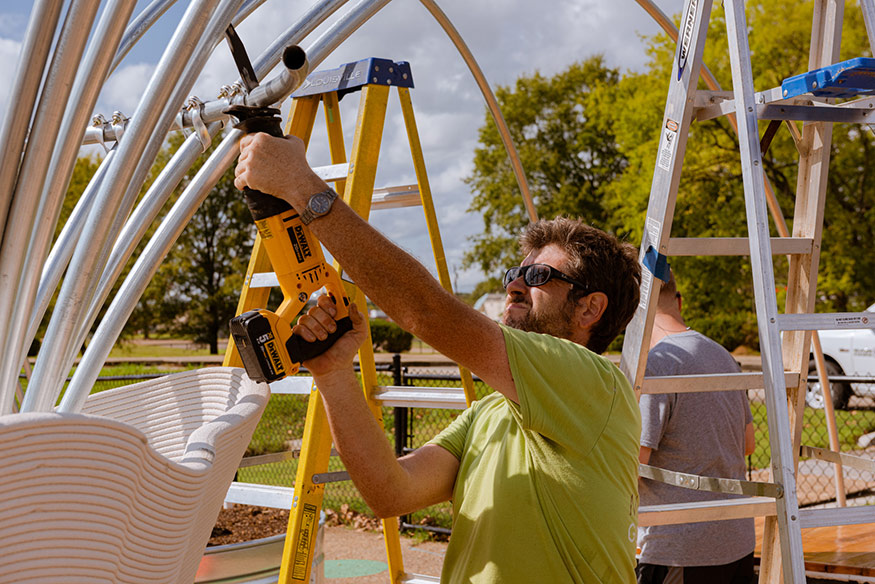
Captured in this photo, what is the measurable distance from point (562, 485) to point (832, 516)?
2.61 feet

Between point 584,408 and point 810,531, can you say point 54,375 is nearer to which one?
point 584,408

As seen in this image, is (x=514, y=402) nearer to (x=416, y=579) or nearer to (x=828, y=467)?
(x=416, y=579)

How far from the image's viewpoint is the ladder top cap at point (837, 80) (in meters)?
2.12

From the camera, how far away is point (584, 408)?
170 centimetres

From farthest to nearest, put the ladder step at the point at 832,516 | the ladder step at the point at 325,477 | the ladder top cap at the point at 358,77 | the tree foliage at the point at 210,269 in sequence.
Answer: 1. the tree foliage at the point at 210,269
2. the ladder top cap at the point at 358,77
3. the ladder step at the point at 325,477
4. the ladder step at the point at 832,516

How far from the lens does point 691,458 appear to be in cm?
310

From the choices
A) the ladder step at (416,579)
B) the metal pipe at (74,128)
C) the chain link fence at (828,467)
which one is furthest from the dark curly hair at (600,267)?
the chain link fence at (828,467)

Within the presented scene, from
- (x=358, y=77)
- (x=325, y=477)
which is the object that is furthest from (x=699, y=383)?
(x=358, y=77)

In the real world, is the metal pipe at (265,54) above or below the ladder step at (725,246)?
above

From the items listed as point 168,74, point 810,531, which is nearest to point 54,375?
point 168,74

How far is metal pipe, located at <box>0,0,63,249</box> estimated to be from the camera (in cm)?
108

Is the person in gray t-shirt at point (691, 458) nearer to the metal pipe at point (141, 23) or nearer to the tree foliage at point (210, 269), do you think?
the metal pipe at point (141, 23)

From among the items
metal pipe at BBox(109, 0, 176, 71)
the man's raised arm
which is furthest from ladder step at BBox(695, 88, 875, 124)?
metal pipe at BBox(109, 0, 176, 71)

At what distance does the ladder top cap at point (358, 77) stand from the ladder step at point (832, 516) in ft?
6.02
